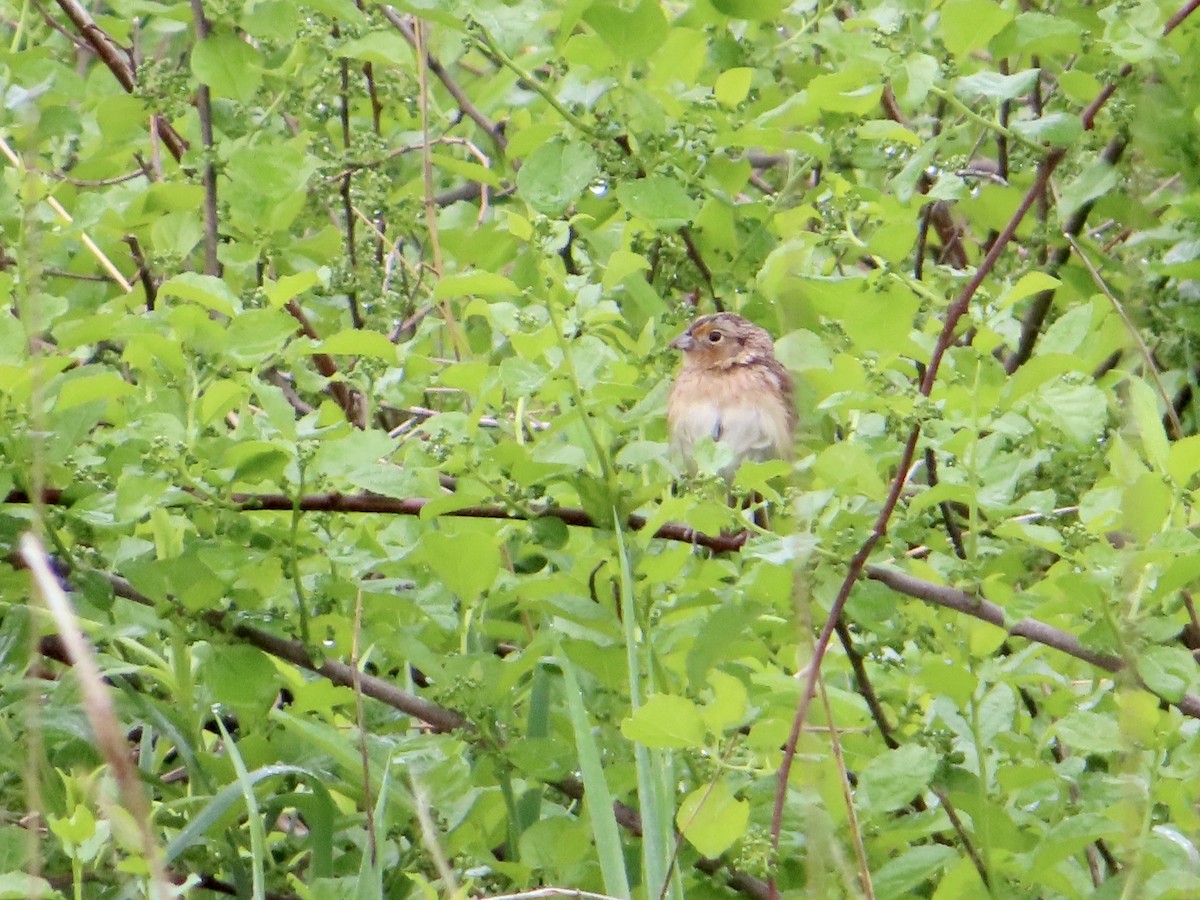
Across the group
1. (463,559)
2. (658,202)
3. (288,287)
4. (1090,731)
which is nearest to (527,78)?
(658,202)

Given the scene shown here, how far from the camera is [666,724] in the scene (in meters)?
2.28

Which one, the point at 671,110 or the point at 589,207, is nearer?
the point at 671,110

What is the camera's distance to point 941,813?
268cm

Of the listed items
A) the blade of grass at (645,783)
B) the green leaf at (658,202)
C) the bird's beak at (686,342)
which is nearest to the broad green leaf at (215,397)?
the blade of grass at (645,783)

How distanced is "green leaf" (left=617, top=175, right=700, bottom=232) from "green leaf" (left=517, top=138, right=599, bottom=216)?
0.22ft

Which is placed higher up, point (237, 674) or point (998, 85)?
point (998, 85)

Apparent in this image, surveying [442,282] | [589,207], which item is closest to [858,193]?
[589,207]

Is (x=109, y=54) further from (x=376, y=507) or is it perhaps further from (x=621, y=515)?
(x=621, y=515)

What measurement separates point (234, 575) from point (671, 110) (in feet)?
3.46

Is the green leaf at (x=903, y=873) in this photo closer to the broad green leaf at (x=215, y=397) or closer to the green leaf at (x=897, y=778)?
the green leaf at (x=897, y=778)

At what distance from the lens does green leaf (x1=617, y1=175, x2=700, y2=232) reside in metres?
2.75

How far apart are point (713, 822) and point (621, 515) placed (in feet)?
1.65

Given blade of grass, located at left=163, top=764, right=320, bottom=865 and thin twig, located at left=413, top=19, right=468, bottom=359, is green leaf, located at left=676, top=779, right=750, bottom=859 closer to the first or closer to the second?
blade of grass, located at left=163, top=764, right=320, bottom=865

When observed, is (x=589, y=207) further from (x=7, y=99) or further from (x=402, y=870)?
(x=402, y=870)
